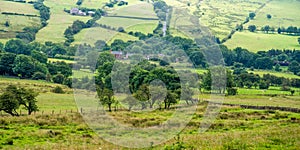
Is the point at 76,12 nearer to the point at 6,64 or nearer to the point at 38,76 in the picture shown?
the point at 6,64

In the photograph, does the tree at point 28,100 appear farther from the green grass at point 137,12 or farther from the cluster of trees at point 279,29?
the cluster of trees at point 279,29

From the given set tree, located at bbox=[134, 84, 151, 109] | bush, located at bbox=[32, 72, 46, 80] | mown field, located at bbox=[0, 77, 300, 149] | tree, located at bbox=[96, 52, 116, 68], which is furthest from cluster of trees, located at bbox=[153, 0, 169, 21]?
tree, located at bbox=[134, 84, 151, 109]

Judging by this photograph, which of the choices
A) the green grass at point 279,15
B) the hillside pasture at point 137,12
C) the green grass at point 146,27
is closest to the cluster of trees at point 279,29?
the green grass at point 279,15

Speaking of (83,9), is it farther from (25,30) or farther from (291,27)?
(291,27)

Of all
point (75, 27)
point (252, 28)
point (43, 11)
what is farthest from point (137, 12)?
point (252, 28)

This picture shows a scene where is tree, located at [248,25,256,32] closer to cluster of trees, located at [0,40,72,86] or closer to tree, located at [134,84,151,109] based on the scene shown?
cluster of trees, located at [0,40,72,86]

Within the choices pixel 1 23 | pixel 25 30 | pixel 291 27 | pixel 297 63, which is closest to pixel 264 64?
pixel 297 63
